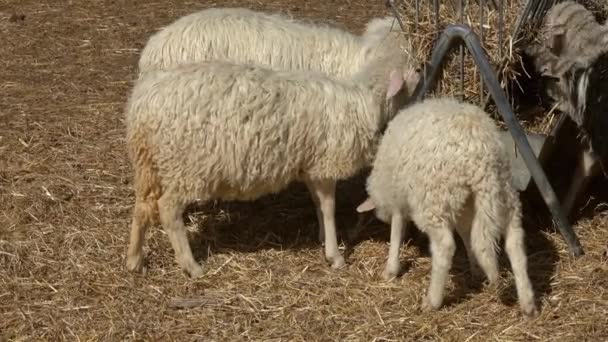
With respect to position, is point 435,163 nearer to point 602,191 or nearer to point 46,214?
point 602,191

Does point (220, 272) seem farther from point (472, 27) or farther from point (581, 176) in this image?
point (581, 176)

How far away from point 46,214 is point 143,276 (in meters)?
1.10

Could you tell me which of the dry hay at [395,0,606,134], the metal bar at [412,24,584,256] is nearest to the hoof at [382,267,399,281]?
the metal bar at [412,24,584,256]

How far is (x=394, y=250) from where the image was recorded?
17.9ft

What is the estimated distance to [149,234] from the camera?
234 inches

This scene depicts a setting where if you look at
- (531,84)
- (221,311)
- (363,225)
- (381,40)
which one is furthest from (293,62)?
(221,311)

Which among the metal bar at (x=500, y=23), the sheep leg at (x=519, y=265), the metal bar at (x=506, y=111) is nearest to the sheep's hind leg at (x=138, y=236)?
the metal bar at (x=506, y=111)

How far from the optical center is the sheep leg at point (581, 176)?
588 cm

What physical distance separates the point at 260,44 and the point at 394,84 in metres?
1.03

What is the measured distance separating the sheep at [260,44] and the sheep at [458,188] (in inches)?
50.7

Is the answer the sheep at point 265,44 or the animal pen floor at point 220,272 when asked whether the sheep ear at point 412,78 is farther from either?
the animal pen floor at point 220,272

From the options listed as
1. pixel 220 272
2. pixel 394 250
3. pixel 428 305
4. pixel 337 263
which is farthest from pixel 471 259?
pixel 220 272

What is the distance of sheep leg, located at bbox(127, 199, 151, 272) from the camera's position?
5.41 meters

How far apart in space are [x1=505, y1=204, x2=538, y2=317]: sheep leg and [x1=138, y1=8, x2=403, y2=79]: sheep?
1694 mm
